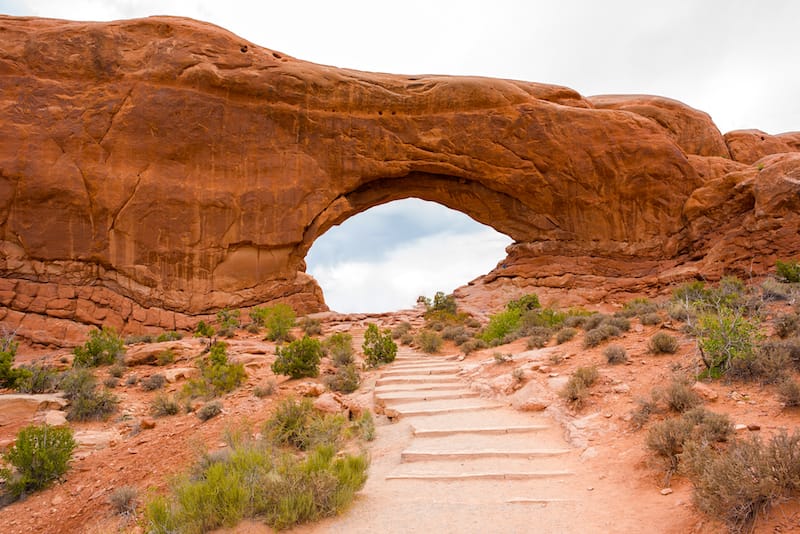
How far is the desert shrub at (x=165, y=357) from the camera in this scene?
1066cm

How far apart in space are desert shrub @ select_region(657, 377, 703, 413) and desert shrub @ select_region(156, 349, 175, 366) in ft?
31.9

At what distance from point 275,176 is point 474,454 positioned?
15438 millimetres

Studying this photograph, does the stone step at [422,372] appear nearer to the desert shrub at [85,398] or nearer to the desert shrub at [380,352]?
the desert shrub at [380,352]

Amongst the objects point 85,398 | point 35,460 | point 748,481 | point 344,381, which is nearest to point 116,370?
point 85,398

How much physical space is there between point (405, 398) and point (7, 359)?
7.35 metres

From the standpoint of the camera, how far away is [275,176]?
739 inches

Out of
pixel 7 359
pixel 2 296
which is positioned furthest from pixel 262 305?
pixel 7 359

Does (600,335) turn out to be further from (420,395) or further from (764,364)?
(420,395)

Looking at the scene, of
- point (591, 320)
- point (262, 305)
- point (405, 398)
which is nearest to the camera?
point (405, 398)

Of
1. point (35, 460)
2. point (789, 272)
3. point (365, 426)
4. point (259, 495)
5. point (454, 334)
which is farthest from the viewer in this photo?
point (789, 272)

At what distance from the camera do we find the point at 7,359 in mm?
8773

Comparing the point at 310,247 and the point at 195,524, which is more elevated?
the point at 310,247

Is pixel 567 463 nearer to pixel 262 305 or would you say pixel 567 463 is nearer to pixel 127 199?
pixel 262 305

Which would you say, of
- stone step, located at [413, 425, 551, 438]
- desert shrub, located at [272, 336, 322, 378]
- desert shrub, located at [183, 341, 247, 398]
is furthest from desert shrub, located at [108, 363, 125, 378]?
stone step, located at [413, 425, 551, 438]
